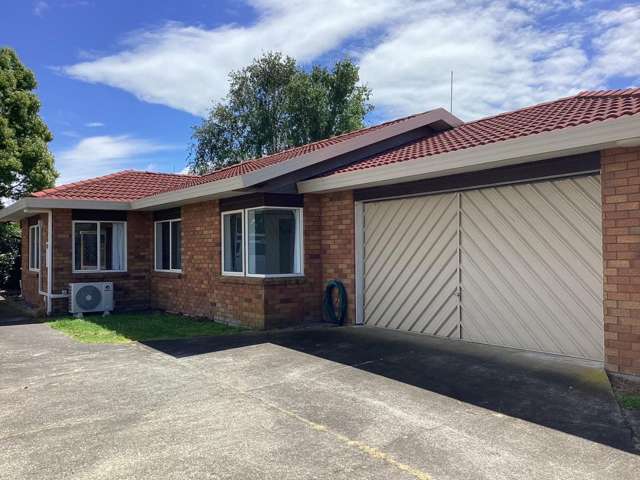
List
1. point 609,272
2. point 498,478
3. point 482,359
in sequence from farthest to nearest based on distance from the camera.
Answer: point 482,359 → point 609,272 → point 498,478

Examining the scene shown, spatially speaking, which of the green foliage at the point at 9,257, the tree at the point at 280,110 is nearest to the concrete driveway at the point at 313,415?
the green foliage at the point at 9,257

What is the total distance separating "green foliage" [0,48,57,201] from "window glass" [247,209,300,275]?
45.2ft

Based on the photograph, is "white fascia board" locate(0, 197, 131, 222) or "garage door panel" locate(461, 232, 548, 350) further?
"white fascia board" locate(0, 197, 131, 222)

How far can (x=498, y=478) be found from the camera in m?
3.65

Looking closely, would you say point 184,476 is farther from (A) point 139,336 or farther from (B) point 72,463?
(A) point 139,336

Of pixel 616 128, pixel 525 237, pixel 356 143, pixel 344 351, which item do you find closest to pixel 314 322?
pixel 344 351

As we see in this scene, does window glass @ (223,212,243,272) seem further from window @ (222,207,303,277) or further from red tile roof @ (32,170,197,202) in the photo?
red tile roof @ (32,170,197,202)

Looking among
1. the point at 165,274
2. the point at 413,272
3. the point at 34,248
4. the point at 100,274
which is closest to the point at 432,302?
the point at 413,272

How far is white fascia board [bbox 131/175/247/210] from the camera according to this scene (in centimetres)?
922

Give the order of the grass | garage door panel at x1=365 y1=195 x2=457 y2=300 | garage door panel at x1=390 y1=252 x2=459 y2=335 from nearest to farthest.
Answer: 1. the grass
2. garage door panel at x1=390 y1=252 x2=459 y2=335
3. garage door panel at x1=365 y1=195 x2=457 y2=300

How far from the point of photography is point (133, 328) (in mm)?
10562

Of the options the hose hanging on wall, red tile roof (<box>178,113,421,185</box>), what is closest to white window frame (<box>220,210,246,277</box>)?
red tile roof (<box>178,113,421,185</box>)

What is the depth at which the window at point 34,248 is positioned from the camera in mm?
14570

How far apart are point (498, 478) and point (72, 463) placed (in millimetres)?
3074
